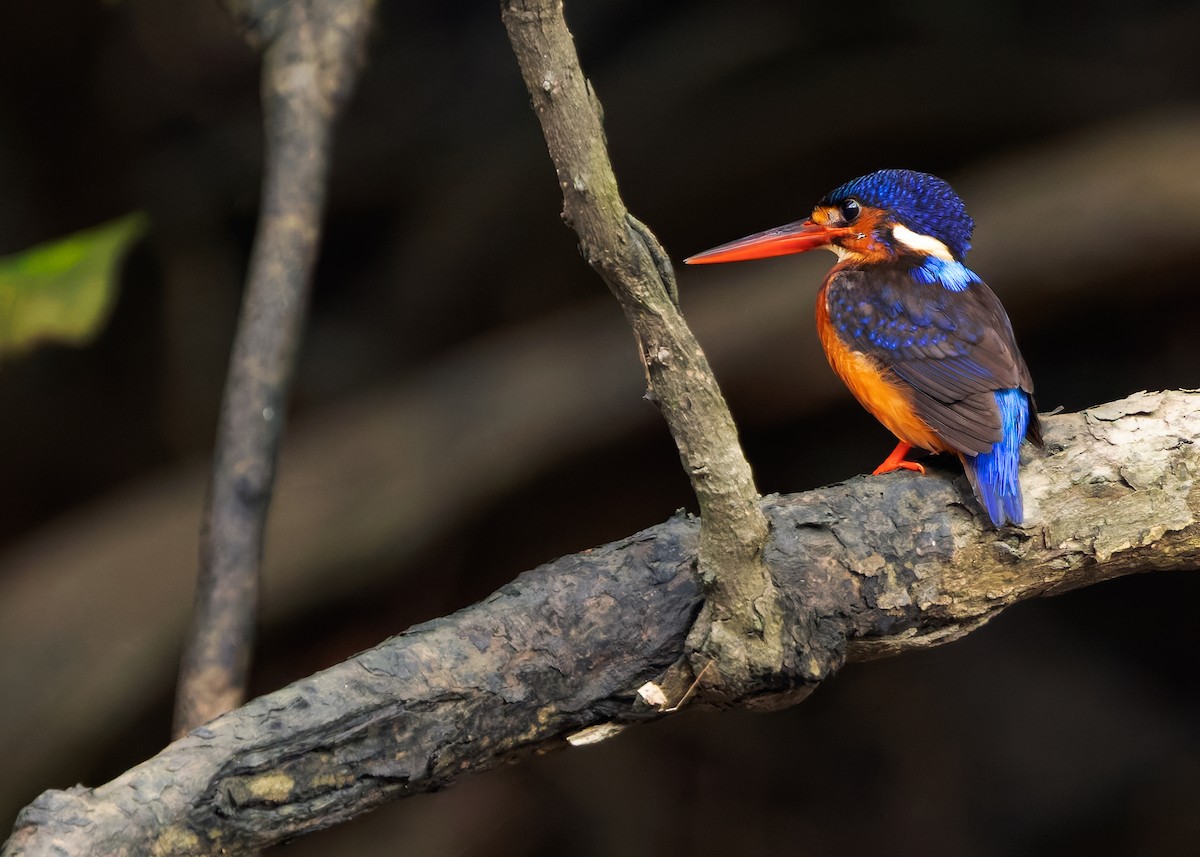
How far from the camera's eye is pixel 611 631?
54.9 inches

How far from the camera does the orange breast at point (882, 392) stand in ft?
5.67

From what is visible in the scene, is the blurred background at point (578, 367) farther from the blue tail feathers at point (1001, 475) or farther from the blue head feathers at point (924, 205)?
the blue tail feathers at point (1001, 475)

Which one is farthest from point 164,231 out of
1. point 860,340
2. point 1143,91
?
point 1143,91

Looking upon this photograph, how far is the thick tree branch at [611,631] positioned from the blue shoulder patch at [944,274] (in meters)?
0.29

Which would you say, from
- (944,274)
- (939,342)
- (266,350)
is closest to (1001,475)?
(939,342)

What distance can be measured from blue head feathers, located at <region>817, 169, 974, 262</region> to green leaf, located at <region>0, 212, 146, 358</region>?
127cm

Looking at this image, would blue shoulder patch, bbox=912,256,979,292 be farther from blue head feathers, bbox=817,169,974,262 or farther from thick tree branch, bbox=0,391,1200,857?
thick tree branch, bbox=0,391,1200,857

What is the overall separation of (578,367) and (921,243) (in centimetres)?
106

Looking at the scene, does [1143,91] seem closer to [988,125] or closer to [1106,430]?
[988,125]

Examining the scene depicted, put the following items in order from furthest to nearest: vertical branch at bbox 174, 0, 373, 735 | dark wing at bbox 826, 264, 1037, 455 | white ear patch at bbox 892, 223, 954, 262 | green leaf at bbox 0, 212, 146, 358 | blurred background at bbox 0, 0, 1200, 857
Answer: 1. blurred background at bbox 0, 0, 1200, 857
2. white ear patch at bbox 892, 223, 954, 262
3. green leaf at bbox 0, 212, 146, 358
4. dark wing at bbox 826, 264, 1037, 455
5. vertical branch at bbox 174, 0, 373, 735

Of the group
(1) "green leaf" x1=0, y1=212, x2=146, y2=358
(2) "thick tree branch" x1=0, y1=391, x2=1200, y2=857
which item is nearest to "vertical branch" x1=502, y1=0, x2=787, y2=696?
(2) "thick tree branch" x1=0, y1=391, x2=1200, y2=857

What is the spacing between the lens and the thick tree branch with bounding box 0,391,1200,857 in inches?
45.5

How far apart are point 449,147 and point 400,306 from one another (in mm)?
465

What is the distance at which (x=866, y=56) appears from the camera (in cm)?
281
